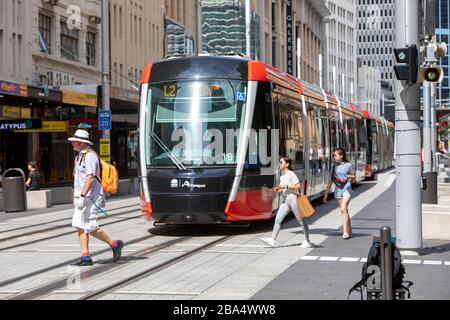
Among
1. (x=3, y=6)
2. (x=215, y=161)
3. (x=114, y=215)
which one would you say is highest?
(x=3, y=6)

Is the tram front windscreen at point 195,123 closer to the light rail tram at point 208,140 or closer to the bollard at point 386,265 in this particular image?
the light rail tram at point 208,140

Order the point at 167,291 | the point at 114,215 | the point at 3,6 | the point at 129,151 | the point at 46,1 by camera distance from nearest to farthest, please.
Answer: the point at 167,291, the point at 114,215, the point at 3,6, the point at 46,1, the point at 129,151

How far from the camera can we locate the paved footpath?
8742 mm

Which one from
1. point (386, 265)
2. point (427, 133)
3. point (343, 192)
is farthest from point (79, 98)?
point (386, 265)

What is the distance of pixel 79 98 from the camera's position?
111 feet

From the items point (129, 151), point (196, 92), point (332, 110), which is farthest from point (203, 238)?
point (129, 151)

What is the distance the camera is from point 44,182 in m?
42.9

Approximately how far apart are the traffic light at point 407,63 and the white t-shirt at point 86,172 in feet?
14.0

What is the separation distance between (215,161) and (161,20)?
4807 centimetres

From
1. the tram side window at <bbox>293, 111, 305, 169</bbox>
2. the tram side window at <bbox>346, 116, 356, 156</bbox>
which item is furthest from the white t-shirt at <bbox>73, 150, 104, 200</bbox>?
the tram side window at <bbox>346, 116, 356, 156</bbox>

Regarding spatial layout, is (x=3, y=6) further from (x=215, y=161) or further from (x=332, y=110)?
(x=215, y=161)

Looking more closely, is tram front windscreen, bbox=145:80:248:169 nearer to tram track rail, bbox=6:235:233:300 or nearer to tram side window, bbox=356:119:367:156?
tram track rail, bbox=6:235:233:300

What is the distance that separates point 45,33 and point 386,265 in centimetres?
3796

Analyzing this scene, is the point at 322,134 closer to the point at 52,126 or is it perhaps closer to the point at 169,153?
the point at 169,153
